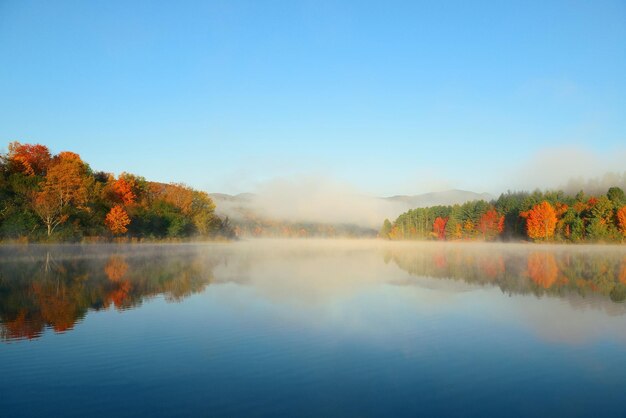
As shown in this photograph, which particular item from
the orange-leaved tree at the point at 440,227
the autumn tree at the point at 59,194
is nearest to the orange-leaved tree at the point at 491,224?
the orange-leaved tree at the point at 440,227

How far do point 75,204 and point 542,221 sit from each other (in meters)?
88.8

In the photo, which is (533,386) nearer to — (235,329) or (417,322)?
(417,322)

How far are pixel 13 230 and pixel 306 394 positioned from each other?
5702 cm

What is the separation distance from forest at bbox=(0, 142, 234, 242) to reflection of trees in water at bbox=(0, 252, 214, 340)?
2985cm

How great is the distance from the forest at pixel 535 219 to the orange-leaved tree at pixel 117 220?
268 feet

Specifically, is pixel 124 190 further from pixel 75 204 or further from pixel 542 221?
pixel 542 221

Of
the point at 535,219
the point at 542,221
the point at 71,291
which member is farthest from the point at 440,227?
the point at 71,291

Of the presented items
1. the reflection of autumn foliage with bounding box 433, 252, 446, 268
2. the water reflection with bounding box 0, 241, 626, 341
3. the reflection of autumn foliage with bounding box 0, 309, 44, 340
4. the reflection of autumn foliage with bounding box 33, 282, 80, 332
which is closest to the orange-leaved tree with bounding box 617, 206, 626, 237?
the reflection of autumn foliage with bounding box 433, 252, 446, 268

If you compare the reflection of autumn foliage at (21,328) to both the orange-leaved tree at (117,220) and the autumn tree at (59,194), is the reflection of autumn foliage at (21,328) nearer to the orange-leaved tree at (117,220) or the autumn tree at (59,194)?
the autumn tree at (59,194)

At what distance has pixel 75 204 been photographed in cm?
6494

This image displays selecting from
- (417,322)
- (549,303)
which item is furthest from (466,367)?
(549,303)

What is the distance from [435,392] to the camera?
8086 millimetres

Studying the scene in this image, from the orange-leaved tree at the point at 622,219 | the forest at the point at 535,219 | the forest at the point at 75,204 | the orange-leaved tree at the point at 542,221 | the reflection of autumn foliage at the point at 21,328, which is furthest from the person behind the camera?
the orange-leaved tree at the point at 542,221

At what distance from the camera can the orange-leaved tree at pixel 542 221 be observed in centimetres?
9694
